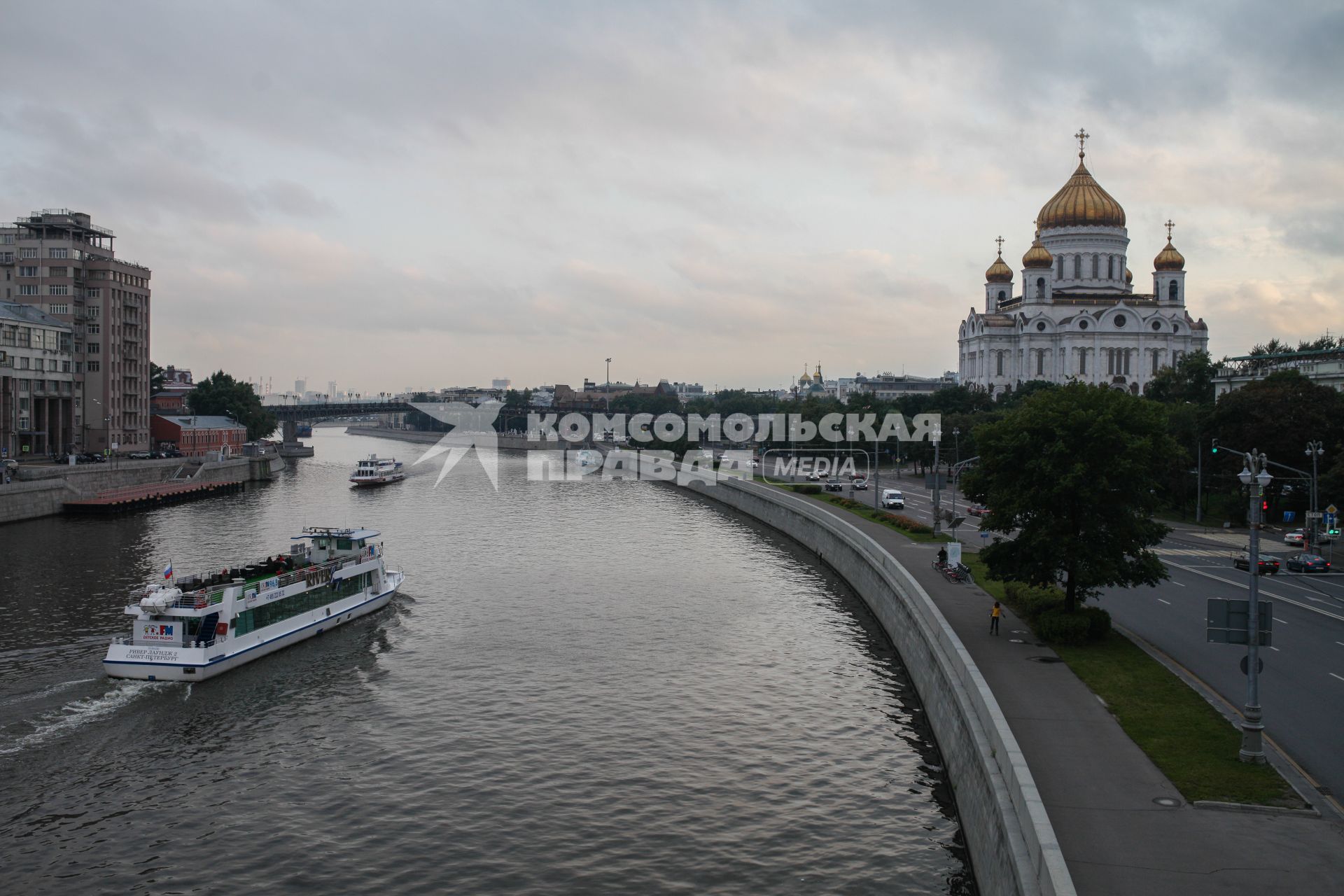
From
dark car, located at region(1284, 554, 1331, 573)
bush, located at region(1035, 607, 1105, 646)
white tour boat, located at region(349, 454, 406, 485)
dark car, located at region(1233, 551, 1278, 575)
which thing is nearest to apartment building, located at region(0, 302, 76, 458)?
white tour boat, located at region(349, 454, 406, 485)

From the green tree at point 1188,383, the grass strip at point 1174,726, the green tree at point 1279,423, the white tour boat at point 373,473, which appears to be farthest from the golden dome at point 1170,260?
the grass strip at point 1174,726

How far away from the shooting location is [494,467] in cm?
16350

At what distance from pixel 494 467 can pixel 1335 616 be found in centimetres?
13253

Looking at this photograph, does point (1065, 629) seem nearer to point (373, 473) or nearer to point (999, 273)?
point (373, 473)

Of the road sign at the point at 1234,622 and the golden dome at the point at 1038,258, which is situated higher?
the golden dome at the point at 1038,258

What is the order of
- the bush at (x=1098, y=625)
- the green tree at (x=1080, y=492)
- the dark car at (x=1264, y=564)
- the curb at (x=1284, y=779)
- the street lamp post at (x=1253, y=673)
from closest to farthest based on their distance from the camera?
the curb at (x=1284, y=779)
the street lamp post at (x=1253, y=673)
the bush at (x=1098, y=625)
the green tree at (x=1080, y=492)
the dark car at (x=1264, y=564)

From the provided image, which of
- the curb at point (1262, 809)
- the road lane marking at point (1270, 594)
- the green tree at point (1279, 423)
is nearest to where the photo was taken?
the curb at point (1262, 809)

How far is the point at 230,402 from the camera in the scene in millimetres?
155750

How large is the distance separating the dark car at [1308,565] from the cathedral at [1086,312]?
11552 cm

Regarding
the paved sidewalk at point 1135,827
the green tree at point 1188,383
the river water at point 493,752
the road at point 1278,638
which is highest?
the green tree at point 1188,383

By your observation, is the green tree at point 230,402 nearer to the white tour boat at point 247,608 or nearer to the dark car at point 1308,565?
the white tour boat at point 247,608

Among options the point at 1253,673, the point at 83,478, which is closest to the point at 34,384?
the point at 83,478

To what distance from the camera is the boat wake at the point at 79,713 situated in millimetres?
31500

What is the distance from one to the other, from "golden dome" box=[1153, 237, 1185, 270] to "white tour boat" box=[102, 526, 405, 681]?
162 metres
